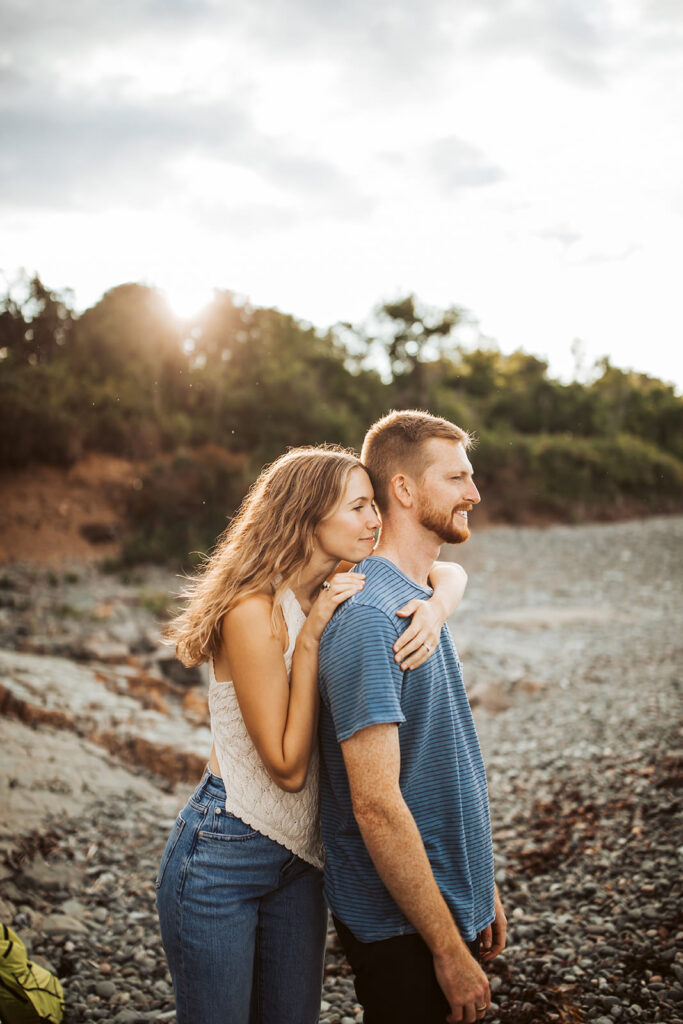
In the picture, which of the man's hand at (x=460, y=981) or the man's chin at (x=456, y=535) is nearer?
the man's hand at (x=460, y=981)

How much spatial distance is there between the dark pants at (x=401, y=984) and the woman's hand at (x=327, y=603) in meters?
0.86

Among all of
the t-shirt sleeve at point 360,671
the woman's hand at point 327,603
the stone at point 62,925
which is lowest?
the stone at point 62,925

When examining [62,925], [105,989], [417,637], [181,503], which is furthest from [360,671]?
[181,503]

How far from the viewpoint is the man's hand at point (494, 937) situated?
2.21 meters

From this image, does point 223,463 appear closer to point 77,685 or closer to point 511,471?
point 511,471

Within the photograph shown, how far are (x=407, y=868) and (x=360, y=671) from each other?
52 centimetres

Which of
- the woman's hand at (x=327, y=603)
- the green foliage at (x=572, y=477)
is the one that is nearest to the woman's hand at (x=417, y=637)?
the woman's hand at (x=327, y=603)

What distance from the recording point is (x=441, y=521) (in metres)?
2.30

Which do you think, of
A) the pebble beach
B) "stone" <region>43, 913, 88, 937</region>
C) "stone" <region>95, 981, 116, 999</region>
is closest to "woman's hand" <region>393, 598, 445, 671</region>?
the pebble beach

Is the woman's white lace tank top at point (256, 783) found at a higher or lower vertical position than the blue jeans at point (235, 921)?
higher

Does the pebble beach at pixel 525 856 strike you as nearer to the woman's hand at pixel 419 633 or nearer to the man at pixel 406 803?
the man at pixel 406 803

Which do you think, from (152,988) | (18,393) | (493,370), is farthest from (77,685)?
(493,370)

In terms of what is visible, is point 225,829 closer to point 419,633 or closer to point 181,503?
point 419,633

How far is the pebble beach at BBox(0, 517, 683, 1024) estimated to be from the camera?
12.2 ft
